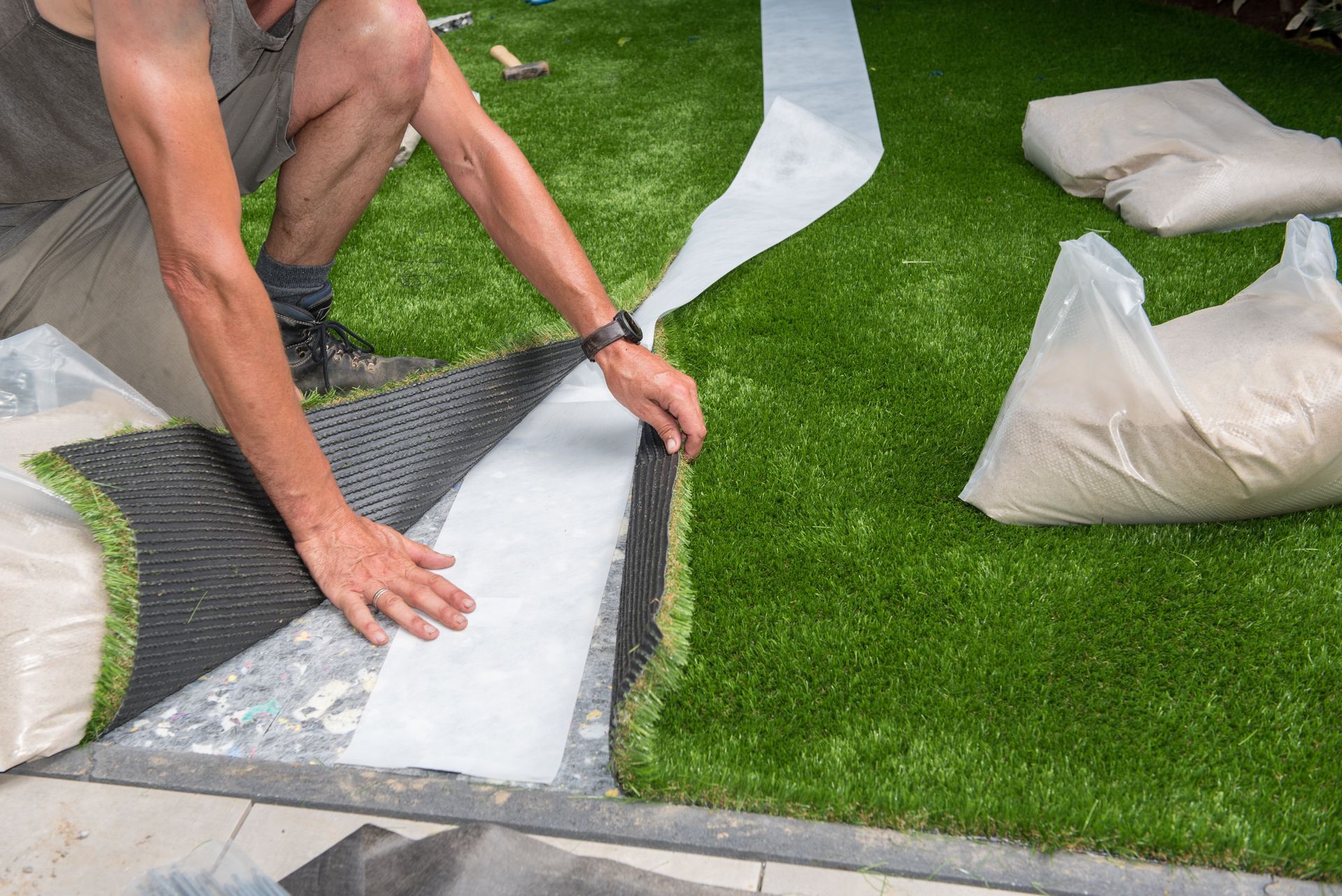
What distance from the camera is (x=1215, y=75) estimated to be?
367 cm

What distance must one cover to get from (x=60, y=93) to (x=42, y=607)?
82 cm

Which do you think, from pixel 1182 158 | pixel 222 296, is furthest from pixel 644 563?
pixel 1182 158

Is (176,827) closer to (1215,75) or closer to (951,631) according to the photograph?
(951,631)

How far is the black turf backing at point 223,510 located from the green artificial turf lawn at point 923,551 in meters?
0.45

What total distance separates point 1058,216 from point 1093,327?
1.39 metres

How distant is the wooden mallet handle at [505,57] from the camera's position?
4490 millimetres

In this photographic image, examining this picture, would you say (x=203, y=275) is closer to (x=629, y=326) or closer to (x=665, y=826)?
(x=629, y=326)

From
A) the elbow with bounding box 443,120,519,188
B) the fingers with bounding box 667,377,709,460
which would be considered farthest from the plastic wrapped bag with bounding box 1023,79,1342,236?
the elbow with bounding box 443,120,519,188

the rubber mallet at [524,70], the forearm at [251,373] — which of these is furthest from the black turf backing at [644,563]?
the rubber mallet at [524,70]

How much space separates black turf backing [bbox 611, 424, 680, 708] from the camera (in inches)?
53.1

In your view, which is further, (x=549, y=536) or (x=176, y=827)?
(x=549, y=536)

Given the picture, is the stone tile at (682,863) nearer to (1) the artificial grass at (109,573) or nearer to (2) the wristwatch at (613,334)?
(1) the artificial grass at (109,573)

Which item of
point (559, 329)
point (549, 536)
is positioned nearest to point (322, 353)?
point (559, 329)

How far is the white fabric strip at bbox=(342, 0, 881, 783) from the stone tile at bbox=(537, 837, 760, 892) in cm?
13
